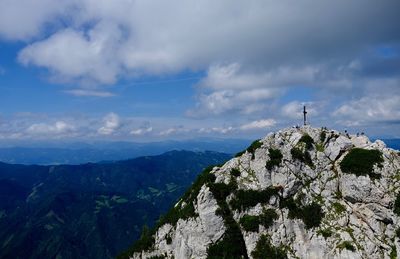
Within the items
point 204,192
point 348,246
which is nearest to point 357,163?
point 348,246

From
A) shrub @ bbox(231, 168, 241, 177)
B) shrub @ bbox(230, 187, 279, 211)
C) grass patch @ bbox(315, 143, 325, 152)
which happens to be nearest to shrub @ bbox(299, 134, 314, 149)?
grass patch @ bbox(315, 143, 325, 152)

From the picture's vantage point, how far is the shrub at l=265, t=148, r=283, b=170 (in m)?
84.9

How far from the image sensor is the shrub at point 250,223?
77.0 meters

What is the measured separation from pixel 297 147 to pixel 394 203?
22.5 m

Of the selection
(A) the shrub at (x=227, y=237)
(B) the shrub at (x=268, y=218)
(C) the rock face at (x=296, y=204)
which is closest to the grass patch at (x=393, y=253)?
(C) the rock face at (x=296, y=204)

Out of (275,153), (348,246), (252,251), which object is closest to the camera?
(348,246)

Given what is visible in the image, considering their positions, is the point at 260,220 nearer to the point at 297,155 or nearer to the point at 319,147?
the point at 297,155

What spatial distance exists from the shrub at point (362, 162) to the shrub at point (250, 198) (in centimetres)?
1580

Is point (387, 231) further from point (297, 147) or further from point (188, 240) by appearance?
point (188, 240)

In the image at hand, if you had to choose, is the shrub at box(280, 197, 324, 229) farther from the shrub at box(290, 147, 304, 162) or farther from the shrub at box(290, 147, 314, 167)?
the shrub at box(290, 147, 304, 162)

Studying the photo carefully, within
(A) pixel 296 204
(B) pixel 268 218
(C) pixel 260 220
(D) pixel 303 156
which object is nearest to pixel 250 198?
(C) pixel 260 220

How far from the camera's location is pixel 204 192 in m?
85.3

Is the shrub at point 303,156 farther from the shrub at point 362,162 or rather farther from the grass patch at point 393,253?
the grass patch at point 393,253

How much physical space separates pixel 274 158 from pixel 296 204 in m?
11.9
